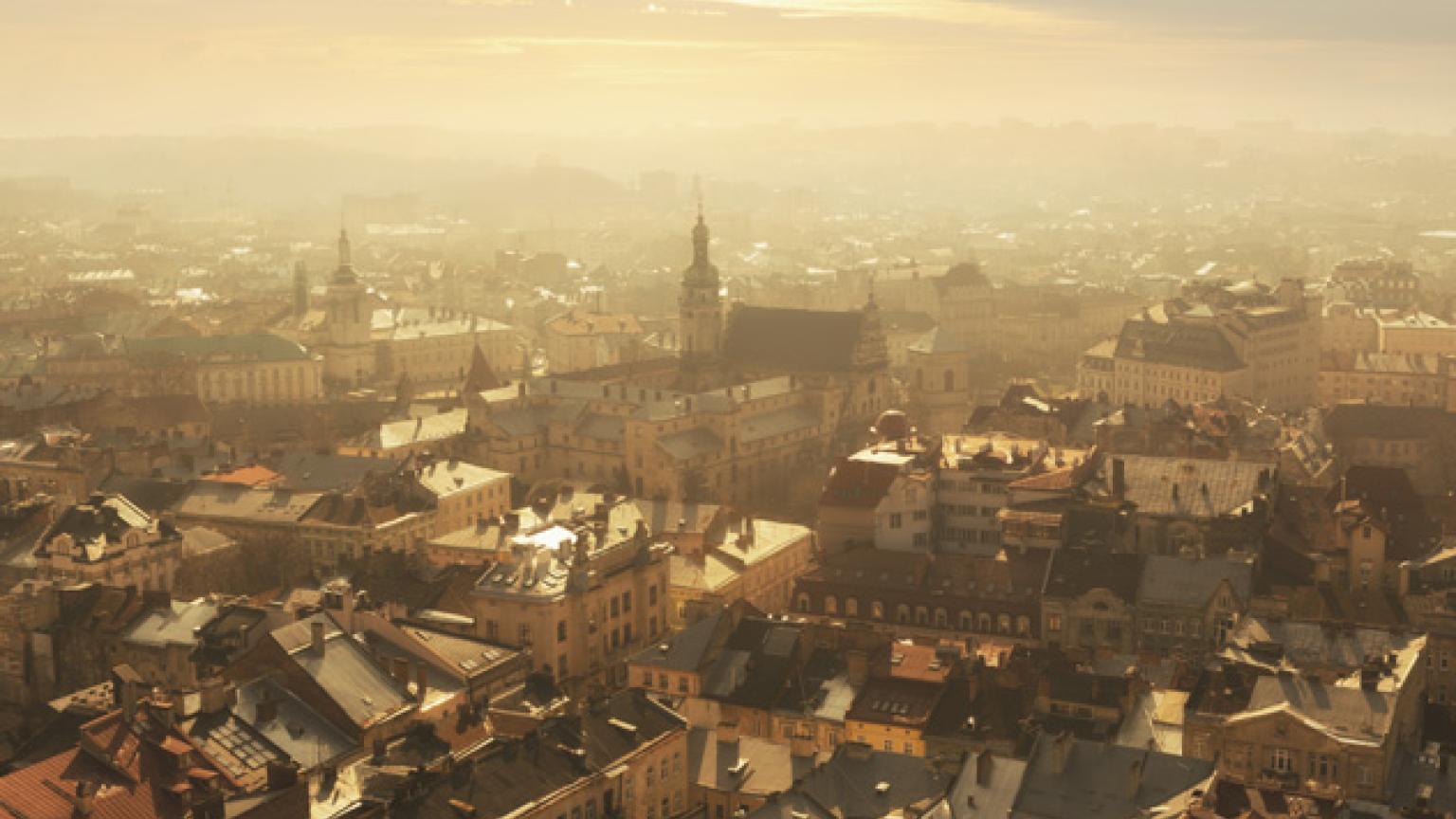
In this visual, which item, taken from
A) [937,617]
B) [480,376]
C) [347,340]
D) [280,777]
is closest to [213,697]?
[280,777]

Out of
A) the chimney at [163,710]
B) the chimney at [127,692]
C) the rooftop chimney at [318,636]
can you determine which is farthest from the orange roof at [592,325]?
the chimney at [163,710]

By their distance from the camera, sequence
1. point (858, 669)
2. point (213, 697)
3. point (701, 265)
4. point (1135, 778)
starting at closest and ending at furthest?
1. point (1135, 778)
2. point (213, 697)
3. point (858, 669)
4. point (701, 265)

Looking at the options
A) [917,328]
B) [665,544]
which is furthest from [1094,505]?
[917,328]

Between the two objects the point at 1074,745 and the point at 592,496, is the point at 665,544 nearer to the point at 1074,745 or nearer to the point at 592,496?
the point at 592,496

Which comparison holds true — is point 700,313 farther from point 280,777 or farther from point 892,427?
point 280,777

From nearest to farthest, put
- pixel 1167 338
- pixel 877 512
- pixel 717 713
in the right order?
1. pixel 717 713
2. pixel 877 512
3. pixel 1167 338

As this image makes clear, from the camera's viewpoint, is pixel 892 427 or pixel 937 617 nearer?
pixel 937 617

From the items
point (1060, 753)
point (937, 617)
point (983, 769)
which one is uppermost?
point (1060, 753)
